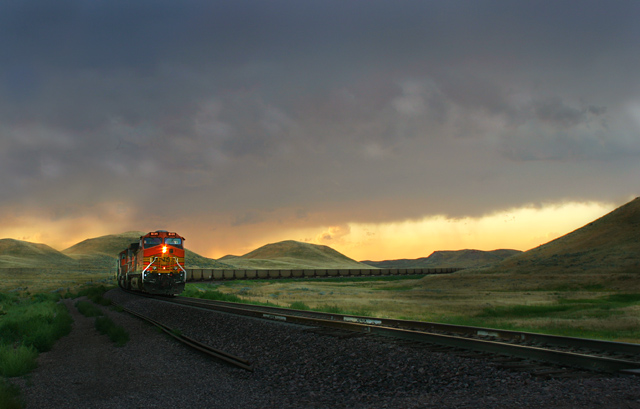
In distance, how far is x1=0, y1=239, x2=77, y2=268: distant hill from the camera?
14186cm

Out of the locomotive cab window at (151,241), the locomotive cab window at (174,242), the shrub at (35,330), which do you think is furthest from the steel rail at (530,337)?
the locomotive cab window at (151,241)

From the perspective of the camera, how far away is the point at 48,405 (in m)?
8.88

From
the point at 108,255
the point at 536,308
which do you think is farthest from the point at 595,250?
the point at 108,255

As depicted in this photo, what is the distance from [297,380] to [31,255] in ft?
620

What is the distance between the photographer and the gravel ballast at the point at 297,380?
22.4 feet

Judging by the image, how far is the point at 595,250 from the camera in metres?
62.0

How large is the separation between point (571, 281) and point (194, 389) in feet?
155

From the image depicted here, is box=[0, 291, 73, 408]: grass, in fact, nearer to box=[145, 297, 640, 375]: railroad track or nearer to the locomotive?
box=[145, 297, 640, 375]: railroad track

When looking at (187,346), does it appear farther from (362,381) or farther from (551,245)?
(551,245)

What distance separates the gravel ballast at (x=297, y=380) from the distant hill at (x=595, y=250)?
48.1 meters

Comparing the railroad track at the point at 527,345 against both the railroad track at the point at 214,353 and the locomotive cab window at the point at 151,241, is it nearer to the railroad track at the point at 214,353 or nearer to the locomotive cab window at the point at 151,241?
the railroad track at the point at 214,353

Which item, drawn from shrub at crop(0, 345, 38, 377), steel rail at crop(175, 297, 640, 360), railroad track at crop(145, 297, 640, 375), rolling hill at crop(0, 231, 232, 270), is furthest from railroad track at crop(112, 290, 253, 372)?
rolling hill at crop(0, 231, 232, 270)

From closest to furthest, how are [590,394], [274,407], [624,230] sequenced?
[590,394] → [274,407] → [624,230]

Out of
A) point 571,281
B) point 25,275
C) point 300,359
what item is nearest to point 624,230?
point 571,281
